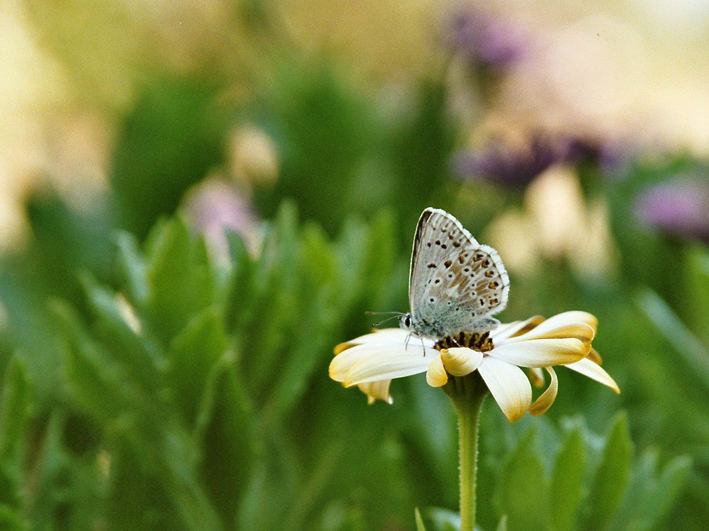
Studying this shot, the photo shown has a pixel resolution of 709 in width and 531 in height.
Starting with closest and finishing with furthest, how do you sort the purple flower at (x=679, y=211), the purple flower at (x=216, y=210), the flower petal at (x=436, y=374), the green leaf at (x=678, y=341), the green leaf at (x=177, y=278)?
1. the flower petal at (x=436, y=374)
2. the green leaf at (x=177, y=278)
3. the green leaf at (x=678, y=341)
4. the purple flower at (x=679, y=211)
5. the purple flower at (x=216, y=210)

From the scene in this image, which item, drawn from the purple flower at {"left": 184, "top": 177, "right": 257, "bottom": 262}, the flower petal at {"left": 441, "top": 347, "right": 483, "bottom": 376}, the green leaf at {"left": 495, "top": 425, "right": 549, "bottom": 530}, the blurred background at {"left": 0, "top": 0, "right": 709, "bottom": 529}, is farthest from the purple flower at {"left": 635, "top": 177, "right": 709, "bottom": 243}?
the flower petal at {"left": 441, "top": 347, "right": 483, "bottom": 376}

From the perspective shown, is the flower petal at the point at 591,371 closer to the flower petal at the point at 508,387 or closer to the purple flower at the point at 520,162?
the flower petal at the point at 508,387

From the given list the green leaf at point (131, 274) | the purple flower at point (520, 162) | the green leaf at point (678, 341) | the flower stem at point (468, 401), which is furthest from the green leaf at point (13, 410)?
the purple flower at point (520, 162)

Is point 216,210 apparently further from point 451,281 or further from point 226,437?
point 451,281

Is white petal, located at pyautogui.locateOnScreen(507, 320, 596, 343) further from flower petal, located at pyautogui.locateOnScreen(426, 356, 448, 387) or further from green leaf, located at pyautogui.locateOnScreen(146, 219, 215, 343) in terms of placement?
green leaf, located at pyautogui.locateOnScreen(146, 219, 215, 343)

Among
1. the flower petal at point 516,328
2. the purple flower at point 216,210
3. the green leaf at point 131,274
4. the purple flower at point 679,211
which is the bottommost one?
the flower petal at point 516,328

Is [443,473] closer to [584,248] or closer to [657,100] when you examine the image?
[584,248]
